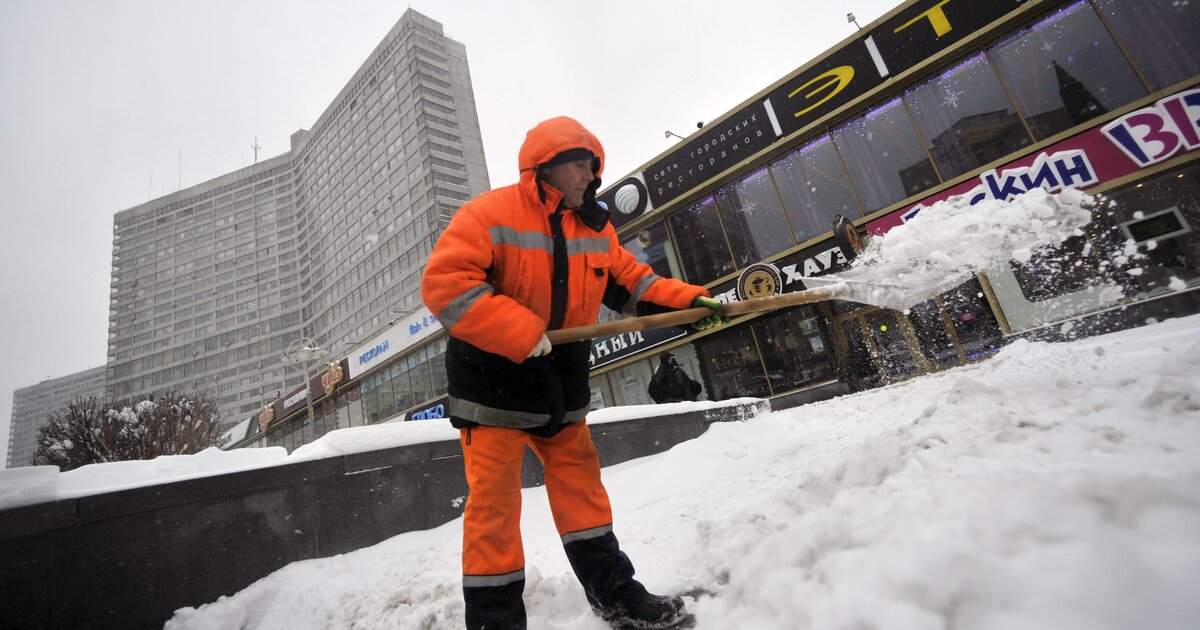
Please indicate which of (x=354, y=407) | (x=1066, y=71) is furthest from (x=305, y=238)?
(x=1066, y=71)

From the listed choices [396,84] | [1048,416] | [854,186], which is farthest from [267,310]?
[1048,416]

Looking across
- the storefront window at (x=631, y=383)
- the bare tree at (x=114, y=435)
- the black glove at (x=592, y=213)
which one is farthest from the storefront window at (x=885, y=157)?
the bare tree at (x=114, y=435)

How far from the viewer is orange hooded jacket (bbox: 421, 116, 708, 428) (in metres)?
1.64

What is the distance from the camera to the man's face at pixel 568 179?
2.07 metres

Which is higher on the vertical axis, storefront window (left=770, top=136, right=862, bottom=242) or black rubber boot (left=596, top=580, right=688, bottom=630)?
storefront window (left=770, top=136, right=862, bottom=242)

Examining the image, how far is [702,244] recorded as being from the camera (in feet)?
44.4

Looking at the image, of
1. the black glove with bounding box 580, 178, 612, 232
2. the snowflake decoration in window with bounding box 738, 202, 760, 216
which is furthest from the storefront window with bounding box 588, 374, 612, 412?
the black glove with bounding box 580, 178, 612, 232

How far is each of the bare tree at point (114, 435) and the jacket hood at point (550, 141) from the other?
17010 mm

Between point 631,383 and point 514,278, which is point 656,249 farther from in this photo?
point 514,278

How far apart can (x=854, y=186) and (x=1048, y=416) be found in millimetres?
10393

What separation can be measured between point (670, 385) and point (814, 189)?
635 centimetres

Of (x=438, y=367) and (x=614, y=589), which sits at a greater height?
(x=438, y=367)

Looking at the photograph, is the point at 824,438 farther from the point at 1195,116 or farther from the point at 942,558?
the point at 1195,116

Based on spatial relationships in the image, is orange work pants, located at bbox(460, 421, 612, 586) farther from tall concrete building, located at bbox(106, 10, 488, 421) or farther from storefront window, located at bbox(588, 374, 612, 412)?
tall concrete building, located at bbox(106, 10, 488, 421)
